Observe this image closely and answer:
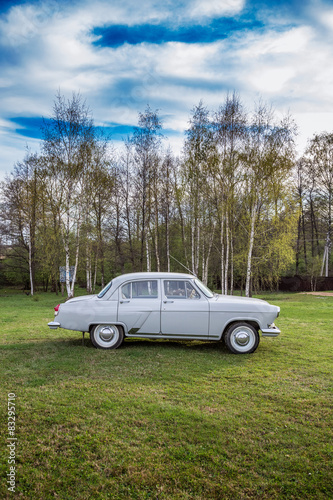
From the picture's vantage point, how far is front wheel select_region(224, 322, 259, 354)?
7.16 metres

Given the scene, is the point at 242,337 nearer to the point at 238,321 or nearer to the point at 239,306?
the point at 238,321

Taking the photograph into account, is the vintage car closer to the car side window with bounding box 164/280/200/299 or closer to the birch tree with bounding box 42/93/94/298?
the car side window with bounding box 164/280/200/299

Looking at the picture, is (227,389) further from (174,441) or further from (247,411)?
(174,441)

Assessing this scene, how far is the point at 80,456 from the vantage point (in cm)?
332

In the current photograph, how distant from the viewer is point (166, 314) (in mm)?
7195

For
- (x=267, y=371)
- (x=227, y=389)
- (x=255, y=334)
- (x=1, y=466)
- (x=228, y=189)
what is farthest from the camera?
(x=228, y=189)

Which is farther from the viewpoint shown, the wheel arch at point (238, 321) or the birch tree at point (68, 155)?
the birch tree at point (68, 155)

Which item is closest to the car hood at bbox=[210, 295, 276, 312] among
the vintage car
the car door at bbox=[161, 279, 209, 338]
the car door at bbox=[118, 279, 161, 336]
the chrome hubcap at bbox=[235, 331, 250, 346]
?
the vintage car

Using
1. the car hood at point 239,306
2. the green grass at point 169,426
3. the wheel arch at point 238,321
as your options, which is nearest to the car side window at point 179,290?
the car hood at point 239,306

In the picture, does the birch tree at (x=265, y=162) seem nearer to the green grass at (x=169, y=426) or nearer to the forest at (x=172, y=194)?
the forest at (x=172, y=194)

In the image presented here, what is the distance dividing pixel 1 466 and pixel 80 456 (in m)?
0.73

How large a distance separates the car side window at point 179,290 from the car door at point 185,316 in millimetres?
28

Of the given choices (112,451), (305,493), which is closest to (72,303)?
(112,451)

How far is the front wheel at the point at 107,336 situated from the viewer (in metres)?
7.45
